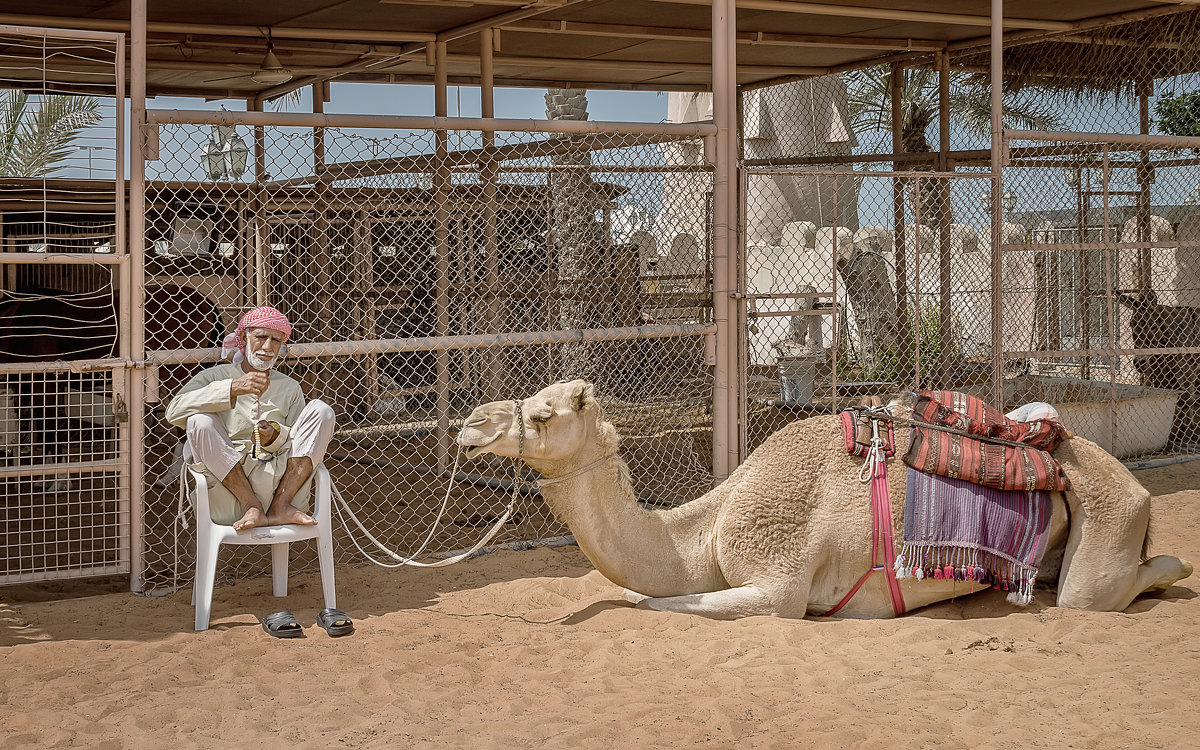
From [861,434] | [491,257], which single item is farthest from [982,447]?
[491,257]

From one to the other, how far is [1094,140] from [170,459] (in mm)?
8209

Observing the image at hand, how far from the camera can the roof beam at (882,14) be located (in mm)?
9258

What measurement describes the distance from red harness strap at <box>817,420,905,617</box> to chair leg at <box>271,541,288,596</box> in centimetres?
278

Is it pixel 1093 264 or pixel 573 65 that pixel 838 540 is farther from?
pixel 1093 264

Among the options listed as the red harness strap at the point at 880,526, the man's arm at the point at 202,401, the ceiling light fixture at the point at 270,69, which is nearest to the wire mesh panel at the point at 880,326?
the red harness strap at the point at 880,526

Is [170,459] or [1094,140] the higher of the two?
[1094,140]

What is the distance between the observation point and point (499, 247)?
9742 mm

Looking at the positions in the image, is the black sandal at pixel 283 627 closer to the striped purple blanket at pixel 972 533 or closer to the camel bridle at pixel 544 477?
the camel bridle at pixel 544 477

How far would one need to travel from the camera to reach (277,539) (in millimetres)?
5434

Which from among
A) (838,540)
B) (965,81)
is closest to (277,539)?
(838,540)

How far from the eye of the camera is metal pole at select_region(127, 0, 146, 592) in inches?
224

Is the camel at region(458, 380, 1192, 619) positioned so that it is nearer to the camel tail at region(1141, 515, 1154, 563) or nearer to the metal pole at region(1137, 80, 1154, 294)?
the camel tail at region(1141, 515, 1154, 563)

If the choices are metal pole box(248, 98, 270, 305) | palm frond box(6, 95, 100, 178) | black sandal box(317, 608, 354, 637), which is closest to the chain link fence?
black sandal box(317, 608, 354, 637)

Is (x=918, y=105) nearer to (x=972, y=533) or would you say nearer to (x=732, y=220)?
(x=732, y=220)
